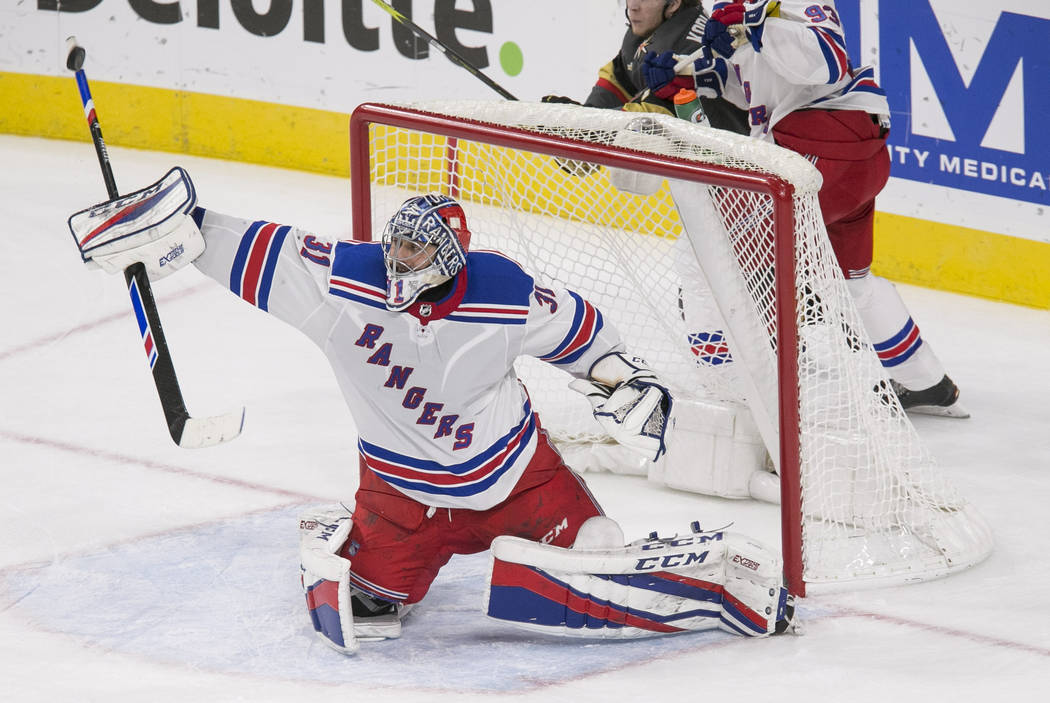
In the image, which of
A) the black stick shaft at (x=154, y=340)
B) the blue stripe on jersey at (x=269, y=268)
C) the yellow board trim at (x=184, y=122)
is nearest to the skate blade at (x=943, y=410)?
the blue stripe on jersey at (x=269, y=268)

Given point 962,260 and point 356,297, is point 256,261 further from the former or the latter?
point 962,260

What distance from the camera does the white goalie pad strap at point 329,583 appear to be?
2850mm

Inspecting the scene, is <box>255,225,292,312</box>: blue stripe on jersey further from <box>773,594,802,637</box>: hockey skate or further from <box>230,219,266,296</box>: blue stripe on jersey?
<box>773,594,802,637</box>: hockey skate

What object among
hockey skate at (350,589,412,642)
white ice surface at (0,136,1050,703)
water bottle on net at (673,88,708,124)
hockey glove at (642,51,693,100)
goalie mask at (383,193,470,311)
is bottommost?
white ice surface at (0,136,1050,703)

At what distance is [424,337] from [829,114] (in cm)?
147

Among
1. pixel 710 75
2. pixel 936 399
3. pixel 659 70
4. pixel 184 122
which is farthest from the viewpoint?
pixel 184 122

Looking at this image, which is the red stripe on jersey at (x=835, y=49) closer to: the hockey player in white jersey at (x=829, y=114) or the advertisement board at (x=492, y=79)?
the hockey player in white jersey at (x=829, y=114)

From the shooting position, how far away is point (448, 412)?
2867mm

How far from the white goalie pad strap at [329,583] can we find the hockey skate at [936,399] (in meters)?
1.73

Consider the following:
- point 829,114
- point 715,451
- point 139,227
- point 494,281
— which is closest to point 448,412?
point 494,281

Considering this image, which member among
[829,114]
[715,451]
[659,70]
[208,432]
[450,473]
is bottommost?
[715,451]

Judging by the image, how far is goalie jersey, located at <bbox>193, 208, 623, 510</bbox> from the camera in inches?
112

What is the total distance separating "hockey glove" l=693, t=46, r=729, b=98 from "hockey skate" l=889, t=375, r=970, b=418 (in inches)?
34.3

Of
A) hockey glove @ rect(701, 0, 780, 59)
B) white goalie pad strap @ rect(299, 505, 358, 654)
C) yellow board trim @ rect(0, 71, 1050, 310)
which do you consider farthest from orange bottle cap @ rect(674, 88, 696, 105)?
yellow board trim @ rect(0, 71, 1050, 310)
